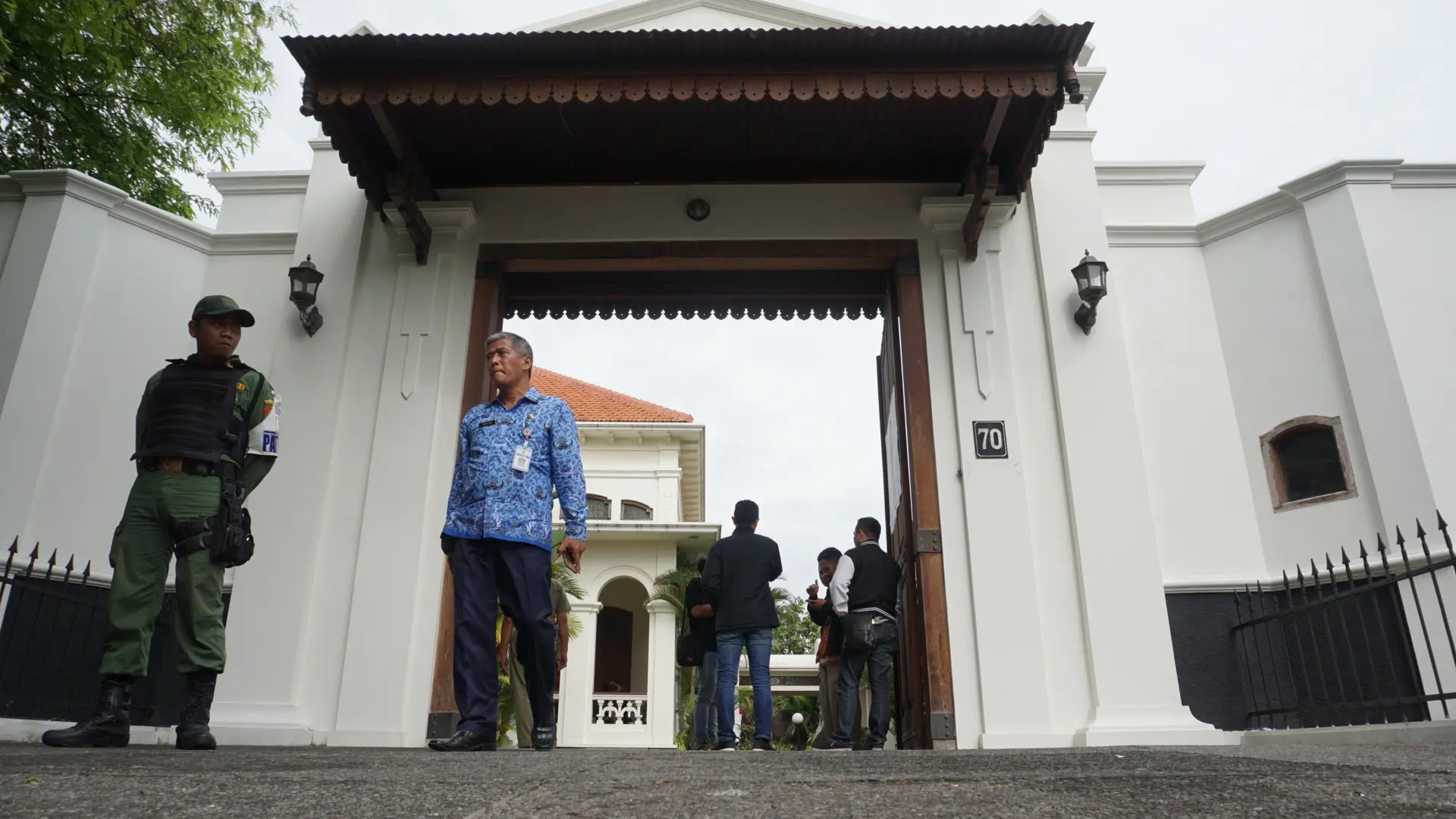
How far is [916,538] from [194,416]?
165 inches

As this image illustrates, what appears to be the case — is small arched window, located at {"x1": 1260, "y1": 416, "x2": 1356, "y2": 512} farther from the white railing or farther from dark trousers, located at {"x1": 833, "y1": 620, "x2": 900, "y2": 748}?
the white railing

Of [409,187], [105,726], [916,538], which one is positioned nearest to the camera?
[105,726]

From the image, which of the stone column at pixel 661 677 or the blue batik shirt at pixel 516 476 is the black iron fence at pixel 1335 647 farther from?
the stone column at pixel 661 677

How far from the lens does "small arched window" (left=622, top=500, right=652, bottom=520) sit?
2331 cm

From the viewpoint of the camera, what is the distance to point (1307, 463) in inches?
287

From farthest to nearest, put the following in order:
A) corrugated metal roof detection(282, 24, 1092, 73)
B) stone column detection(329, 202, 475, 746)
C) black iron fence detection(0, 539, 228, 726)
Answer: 1. black iron fence detection(0, 539, 228, 726)
2. stone column detection(329, 202, 475, 746)
3. corrugated metal roof detection(282, 24, 1092, 73)

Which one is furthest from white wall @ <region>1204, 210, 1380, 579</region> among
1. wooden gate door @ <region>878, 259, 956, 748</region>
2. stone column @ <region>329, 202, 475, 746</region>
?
stone column @ <region>329, 202, 475, 746</region>

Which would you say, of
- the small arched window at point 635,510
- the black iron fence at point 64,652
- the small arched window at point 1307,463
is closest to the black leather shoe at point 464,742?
the black iron fence at point 64,652

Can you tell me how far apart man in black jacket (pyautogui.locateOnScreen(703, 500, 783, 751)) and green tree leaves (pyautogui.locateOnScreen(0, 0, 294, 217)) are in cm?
656

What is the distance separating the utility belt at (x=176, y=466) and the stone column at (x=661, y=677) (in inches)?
584

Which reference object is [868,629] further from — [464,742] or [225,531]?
[225,531]

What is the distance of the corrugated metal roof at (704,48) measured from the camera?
5656 millimetres

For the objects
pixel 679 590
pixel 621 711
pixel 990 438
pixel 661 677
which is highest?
pixel 679 590

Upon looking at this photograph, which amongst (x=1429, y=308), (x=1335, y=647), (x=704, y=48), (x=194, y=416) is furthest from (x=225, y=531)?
(x=1429, y=308)
